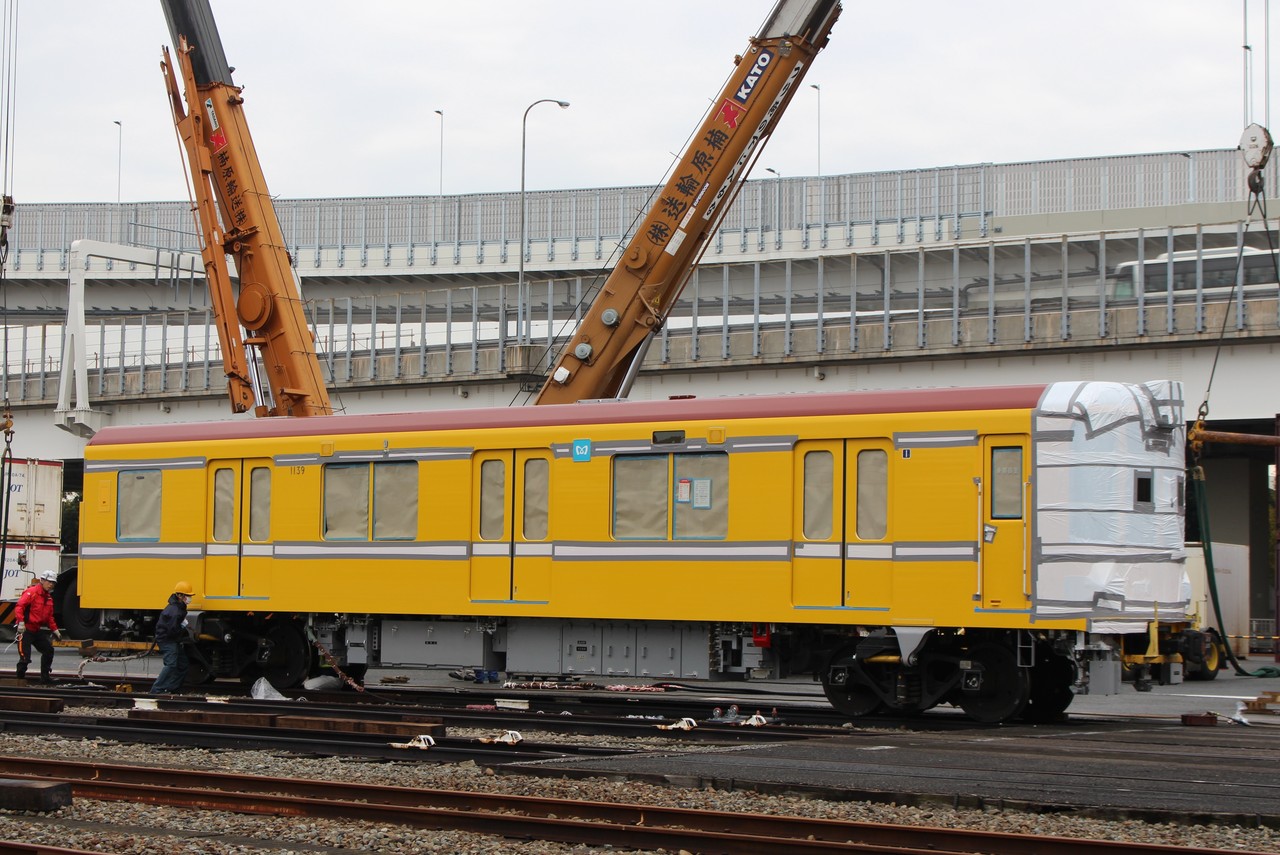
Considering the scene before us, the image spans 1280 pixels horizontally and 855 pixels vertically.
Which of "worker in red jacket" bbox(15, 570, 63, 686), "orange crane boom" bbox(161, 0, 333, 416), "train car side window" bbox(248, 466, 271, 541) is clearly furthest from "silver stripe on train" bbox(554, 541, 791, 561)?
"orange crane boom" bbox(161, 0, 333, 416)

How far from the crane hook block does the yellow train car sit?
6.46 m

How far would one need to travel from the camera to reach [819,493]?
15695 mm

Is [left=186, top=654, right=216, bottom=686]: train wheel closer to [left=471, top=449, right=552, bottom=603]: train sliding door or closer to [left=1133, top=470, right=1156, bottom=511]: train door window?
[left=471, top=449, right=552, bottom=603]: train sliding door

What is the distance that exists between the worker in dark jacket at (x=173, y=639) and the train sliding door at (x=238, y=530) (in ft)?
1.62

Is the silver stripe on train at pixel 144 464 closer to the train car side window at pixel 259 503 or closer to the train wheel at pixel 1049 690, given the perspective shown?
the train car side window at pixel 259 503

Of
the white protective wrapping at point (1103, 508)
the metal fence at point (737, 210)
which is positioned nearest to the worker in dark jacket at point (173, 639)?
the white protective wrapping at point (1103, 508)

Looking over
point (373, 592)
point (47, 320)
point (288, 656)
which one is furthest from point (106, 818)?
point (47, 320)

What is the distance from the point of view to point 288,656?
19203 mm

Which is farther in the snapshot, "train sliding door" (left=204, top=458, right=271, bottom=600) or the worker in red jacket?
the worker in red jacket

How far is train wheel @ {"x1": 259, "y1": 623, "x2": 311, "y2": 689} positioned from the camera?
62.5 feet

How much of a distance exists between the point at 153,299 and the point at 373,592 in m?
36.7

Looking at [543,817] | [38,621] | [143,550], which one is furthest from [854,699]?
[38,621]

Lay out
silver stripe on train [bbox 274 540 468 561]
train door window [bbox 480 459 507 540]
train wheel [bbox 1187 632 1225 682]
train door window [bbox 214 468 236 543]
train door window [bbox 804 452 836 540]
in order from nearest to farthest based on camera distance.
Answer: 1. train door window [bbox 804 452 836 540]
2. train door window [bbox 480 459 507 540]
3. silver stripe on train [bbox 274 540 468 561]
4. train door window [bbox 214 468 236 543]
5. train wheel [bbox 1187 632 1225 682]

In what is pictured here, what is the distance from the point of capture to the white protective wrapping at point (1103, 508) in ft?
47.6
